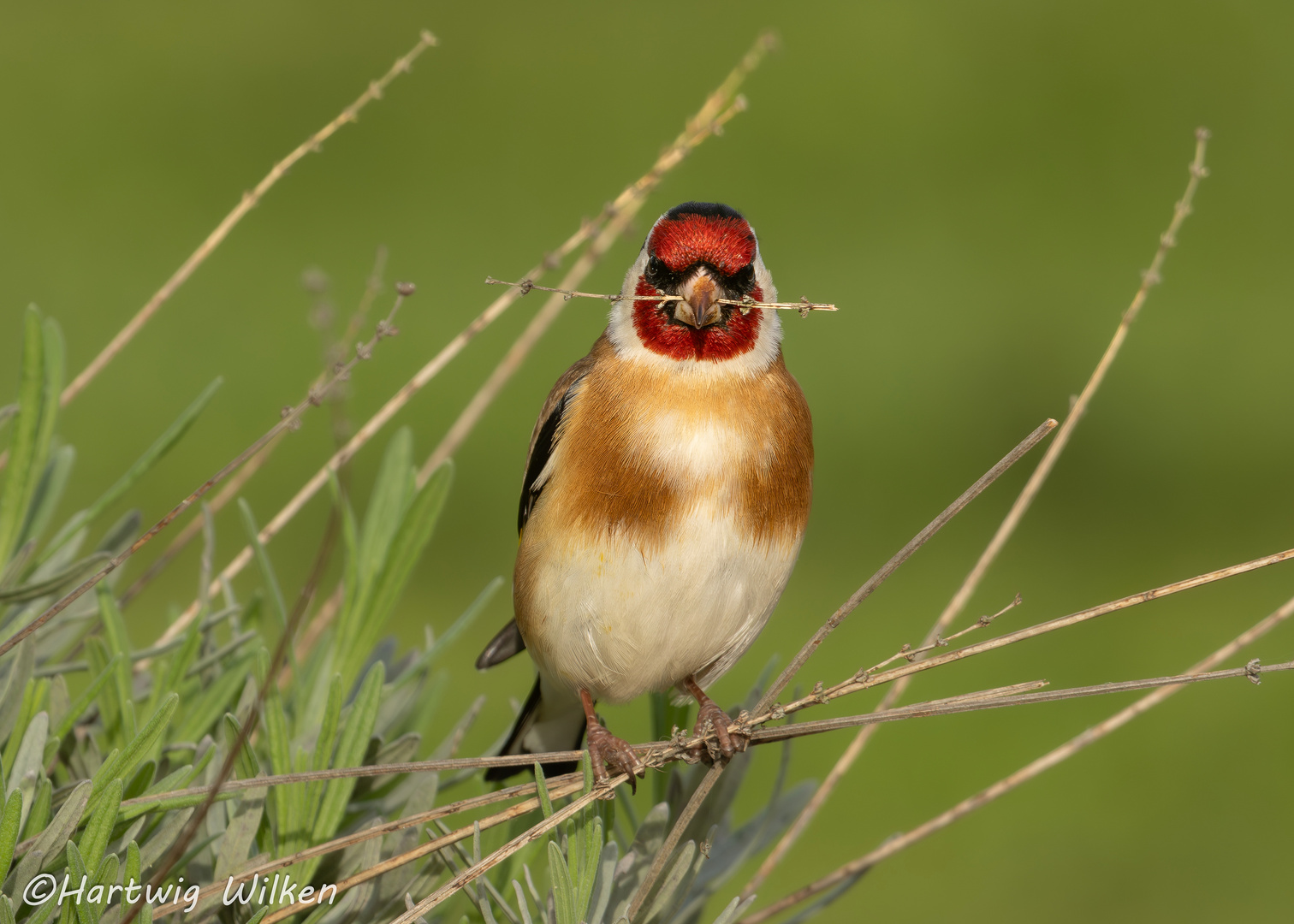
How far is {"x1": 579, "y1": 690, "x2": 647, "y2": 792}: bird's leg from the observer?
1.71 meters

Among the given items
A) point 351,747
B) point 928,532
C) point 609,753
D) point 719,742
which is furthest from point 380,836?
point 928,532

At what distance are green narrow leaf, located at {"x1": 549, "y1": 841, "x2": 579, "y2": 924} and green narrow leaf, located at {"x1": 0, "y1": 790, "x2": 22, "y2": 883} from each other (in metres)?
0.48

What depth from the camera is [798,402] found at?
1922 mm

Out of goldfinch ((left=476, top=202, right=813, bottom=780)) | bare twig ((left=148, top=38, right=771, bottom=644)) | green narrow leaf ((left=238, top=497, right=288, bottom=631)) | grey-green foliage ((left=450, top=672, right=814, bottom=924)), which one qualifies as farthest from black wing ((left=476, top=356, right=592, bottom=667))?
green narrow leaf ((left=238, top=497, right=288, bottom=631))

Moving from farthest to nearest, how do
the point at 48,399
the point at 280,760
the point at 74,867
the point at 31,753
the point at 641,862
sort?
the point at 48,399 → the point at 641,862 → the point at 280,760 → the point at 31,753 → the point at 74,867

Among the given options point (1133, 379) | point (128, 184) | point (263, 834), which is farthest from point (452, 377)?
point (263, 834)

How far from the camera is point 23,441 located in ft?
5.27

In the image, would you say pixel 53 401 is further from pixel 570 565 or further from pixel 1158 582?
pixel 1158 582

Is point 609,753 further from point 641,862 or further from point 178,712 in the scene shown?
point 178,712

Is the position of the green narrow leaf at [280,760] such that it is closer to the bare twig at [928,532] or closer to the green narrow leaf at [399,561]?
the green narrow leaf at [399,561]

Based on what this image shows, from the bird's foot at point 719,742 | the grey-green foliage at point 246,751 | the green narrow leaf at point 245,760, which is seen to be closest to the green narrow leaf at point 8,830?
the grey-green foliage at point 246,751

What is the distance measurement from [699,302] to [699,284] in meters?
0.03

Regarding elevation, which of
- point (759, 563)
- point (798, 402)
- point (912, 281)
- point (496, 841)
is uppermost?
point (912, 281)

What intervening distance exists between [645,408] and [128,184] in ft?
12.5
